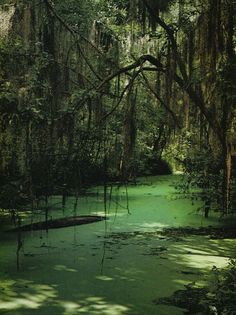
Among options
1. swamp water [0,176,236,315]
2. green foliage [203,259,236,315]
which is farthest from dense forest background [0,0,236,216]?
green foliage [203,259,236,315]

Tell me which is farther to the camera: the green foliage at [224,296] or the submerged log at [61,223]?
the submerged log at [61,223]

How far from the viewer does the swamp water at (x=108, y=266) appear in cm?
322

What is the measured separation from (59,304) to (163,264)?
1.27m

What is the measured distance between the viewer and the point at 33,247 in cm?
478

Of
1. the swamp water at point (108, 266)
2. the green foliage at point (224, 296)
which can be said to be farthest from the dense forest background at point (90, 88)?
the green foliage at point (224, 296)

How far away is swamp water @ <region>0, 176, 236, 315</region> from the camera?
3.22m

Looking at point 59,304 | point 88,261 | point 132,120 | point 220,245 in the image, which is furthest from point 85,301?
point 220,245

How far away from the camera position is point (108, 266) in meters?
4.09

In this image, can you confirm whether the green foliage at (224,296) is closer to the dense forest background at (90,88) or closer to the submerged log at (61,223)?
the dense forest background at (90,88)

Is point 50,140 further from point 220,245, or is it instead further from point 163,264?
point 220,245

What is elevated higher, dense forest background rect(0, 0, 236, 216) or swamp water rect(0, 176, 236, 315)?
dense forest background rect(0, 0, 236, 216)

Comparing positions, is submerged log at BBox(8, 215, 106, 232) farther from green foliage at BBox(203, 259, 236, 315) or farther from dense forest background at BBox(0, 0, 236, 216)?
green foliage at BBox(203, 259, 236, 315)

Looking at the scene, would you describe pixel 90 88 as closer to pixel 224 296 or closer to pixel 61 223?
pixel 224 296

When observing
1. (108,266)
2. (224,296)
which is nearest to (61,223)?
(108,266)
